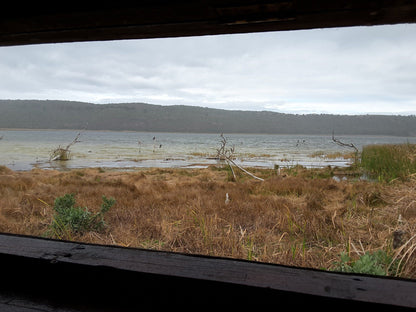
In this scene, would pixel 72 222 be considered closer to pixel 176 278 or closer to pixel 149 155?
pixel 176 278

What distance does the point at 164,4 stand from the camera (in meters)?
1.04

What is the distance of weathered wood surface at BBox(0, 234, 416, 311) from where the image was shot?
3.12 ft

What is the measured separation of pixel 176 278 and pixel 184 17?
1.03 meters

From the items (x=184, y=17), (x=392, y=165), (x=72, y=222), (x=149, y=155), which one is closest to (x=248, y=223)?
(x=72, y=222)

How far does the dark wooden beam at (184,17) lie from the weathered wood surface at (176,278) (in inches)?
37.8

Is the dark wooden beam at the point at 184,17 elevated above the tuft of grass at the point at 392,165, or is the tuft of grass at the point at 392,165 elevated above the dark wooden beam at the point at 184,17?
the dark wooden beam at the point at 184,17

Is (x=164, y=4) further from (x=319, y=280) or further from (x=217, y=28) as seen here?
(x=319, y=280)

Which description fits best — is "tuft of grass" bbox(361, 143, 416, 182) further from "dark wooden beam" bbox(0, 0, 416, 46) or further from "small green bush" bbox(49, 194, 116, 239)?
"dark wooden beam" bbox(0, 0, 416, 46)

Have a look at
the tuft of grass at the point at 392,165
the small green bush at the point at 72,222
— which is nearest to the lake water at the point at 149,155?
the tuft of grass at the point at 392,165

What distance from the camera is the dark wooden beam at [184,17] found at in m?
0.96

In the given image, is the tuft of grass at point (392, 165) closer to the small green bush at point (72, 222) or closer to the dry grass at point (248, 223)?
the dry grass at point (248, 223)

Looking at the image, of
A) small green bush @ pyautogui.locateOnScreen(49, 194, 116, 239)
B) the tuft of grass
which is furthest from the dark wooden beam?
the tuft of grass

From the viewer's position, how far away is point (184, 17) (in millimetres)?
1109

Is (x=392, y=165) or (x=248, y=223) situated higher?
(x=392, y=165)
